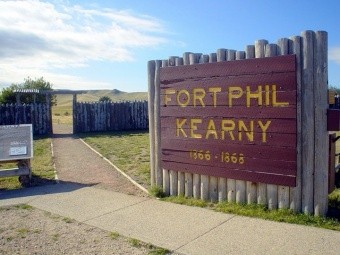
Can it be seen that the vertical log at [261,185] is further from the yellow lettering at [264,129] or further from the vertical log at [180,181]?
the vertical log at [180,181]

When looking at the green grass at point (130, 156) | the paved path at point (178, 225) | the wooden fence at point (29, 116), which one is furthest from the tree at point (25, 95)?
the paved path at point (178, 225)

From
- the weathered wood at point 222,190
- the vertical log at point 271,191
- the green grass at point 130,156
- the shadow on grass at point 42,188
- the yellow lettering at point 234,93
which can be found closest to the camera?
the vertical log at point 271,191

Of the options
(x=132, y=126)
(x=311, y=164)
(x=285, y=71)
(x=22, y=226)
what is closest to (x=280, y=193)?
(x=311, y=164)

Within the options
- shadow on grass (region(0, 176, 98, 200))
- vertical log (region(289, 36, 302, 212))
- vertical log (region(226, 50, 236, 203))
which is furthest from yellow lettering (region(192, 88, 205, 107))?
shadow on grass (region(0, 176, 98, 200))

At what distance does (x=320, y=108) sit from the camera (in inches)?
217

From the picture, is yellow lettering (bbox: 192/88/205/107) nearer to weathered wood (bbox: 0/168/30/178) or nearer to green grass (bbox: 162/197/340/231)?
green grass (bbox: 162/197/340/231)

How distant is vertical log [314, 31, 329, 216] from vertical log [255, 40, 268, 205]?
0.82 m

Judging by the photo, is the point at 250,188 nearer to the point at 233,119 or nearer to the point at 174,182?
the point at 233,119

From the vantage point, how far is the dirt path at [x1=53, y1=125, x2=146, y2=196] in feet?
28.4

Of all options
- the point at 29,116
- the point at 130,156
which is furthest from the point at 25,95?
the point at 130,156

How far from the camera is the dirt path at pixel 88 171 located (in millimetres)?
8648

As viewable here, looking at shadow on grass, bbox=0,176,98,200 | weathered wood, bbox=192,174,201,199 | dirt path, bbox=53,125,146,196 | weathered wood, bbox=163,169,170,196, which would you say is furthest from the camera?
dirt path, bbox=53,125,146,196

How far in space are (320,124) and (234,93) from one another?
1499 mm

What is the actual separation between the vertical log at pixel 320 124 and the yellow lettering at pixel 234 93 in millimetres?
1246
